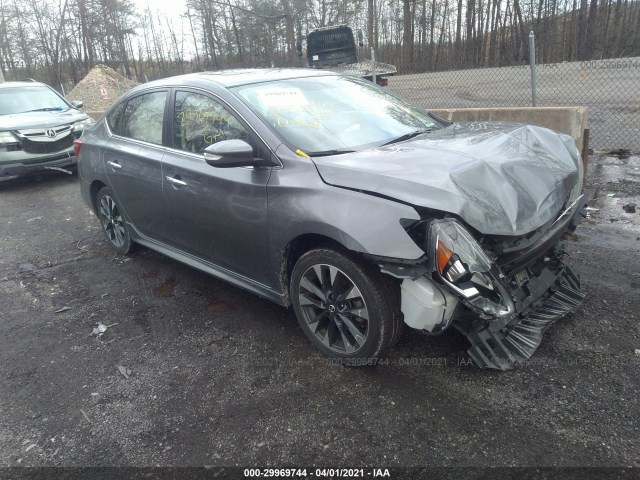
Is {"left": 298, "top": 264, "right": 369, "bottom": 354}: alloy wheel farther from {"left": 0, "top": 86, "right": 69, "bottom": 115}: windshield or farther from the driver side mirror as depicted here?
{"left": 0, "top": 86, "right": 69, "bottom": 115}: windshield

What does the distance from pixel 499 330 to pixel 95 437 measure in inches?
89.3

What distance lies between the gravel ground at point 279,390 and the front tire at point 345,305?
158mm

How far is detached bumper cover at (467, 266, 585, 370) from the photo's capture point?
266cm

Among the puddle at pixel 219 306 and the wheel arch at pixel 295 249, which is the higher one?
the wheel arch at pixel 295 249

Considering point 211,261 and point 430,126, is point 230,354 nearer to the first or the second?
point 211,261

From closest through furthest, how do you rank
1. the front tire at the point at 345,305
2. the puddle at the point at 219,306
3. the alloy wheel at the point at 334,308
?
the front tire at the point at 345,305 < the alloy wheel at the point at 334,308 < the puddle at the point at 219,306

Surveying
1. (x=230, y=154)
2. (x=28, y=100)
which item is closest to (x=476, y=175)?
(x=230, y=154)

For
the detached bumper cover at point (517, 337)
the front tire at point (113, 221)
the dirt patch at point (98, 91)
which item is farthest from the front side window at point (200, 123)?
the dirt patch at point (98, 91)

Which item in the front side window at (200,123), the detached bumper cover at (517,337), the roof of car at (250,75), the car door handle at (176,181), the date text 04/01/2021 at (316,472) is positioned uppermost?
the roof of car at (250,75)

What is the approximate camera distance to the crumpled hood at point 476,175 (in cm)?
246

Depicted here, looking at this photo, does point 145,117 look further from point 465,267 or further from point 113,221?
point 465,267

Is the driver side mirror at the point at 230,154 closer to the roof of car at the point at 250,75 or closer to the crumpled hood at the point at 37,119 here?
the roof of car at the point at 250,75

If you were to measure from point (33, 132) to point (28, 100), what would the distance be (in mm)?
1515

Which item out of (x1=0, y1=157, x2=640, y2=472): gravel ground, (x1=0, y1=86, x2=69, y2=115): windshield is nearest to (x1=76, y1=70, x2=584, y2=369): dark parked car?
(x1=0, y1=157, x2=640, y2=472): gravel ground
